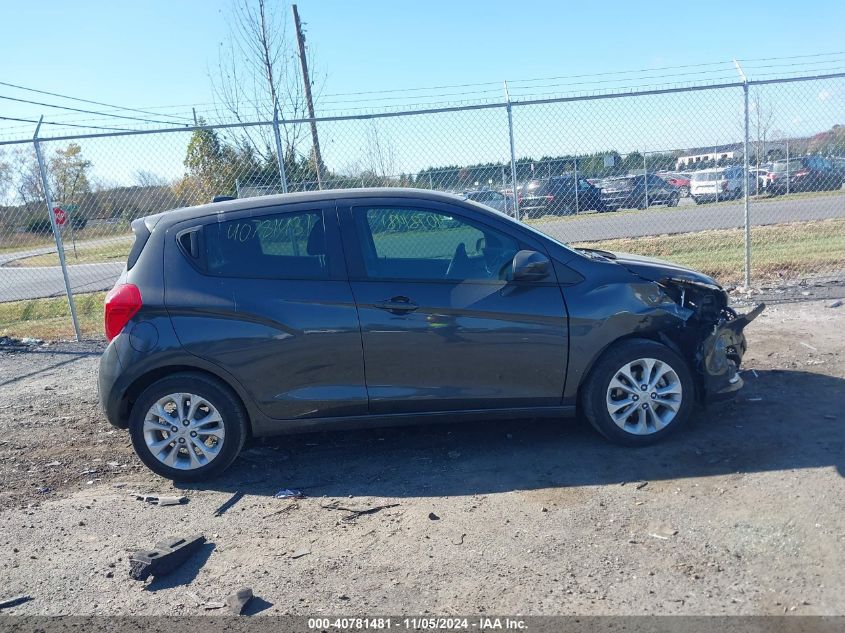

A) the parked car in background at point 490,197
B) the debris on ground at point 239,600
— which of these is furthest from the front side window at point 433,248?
the parked car in background at point 490,197

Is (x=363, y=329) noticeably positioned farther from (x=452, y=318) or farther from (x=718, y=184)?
(x=718, y=184)


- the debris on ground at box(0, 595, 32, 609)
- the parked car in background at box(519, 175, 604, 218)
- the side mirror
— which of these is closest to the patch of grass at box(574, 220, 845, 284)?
the parked car in background at box(519, 175, 604, 218)

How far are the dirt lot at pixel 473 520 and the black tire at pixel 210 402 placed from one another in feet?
0.42

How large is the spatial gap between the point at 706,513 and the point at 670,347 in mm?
1342

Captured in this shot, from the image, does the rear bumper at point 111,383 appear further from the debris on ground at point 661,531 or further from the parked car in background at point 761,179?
the parked car in background at point 761,179

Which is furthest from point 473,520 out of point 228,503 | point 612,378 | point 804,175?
point 804,175

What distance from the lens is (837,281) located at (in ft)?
31.7

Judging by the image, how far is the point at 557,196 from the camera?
45.7 ft

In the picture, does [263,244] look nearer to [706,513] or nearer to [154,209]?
[706,513]

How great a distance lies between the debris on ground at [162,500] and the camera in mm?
4762

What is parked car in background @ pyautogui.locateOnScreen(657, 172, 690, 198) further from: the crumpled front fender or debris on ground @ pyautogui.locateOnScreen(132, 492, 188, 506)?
debris on ground @ pyautogui.locateOnScreen(132, 492, 188, 506)

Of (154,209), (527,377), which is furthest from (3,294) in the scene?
(527,377)

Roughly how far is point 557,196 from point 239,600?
11470 millimetres

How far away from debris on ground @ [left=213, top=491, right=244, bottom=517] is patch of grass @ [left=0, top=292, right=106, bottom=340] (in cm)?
616
